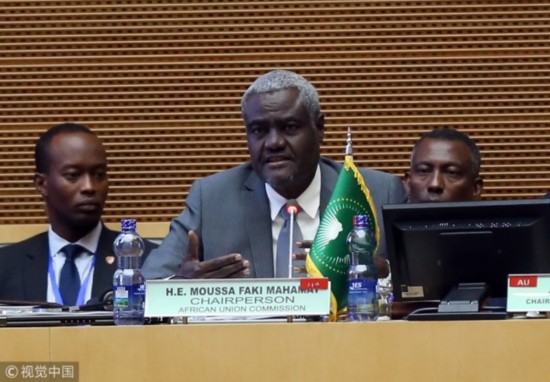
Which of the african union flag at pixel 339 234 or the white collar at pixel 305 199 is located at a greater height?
the white collar at pixel 305 199

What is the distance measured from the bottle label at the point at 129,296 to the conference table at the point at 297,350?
229mm

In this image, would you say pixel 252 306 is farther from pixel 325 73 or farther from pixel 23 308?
pixel 325 73

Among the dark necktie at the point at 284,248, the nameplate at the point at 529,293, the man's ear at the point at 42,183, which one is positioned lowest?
the nameplate at the point at 529,293

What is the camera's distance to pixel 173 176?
20.8ft

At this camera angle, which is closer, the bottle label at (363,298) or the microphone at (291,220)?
the bottle label at (363,298)

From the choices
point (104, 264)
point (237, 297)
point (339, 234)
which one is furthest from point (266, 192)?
point (237, 297)

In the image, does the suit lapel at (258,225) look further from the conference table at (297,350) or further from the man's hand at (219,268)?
the conference table at (297,350)

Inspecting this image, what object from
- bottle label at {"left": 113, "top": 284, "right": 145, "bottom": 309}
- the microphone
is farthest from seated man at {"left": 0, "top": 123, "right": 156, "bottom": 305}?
bottle label at {"left": 113, "top": 284, "right": 145, "bottom": 309}

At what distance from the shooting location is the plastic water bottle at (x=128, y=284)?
348 centimetres

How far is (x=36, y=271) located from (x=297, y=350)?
2157mm

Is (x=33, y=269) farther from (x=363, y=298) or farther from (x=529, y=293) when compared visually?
(x=529, y=293)

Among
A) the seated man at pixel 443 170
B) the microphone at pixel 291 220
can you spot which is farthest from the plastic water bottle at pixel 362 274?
the seated man at pixel 443 170

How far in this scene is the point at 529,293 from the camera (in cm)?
328

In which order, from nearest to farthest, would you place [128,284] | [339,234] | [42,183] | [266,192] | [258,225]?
[128,284], [339,234], [258,225], [266,192], [42,183]
